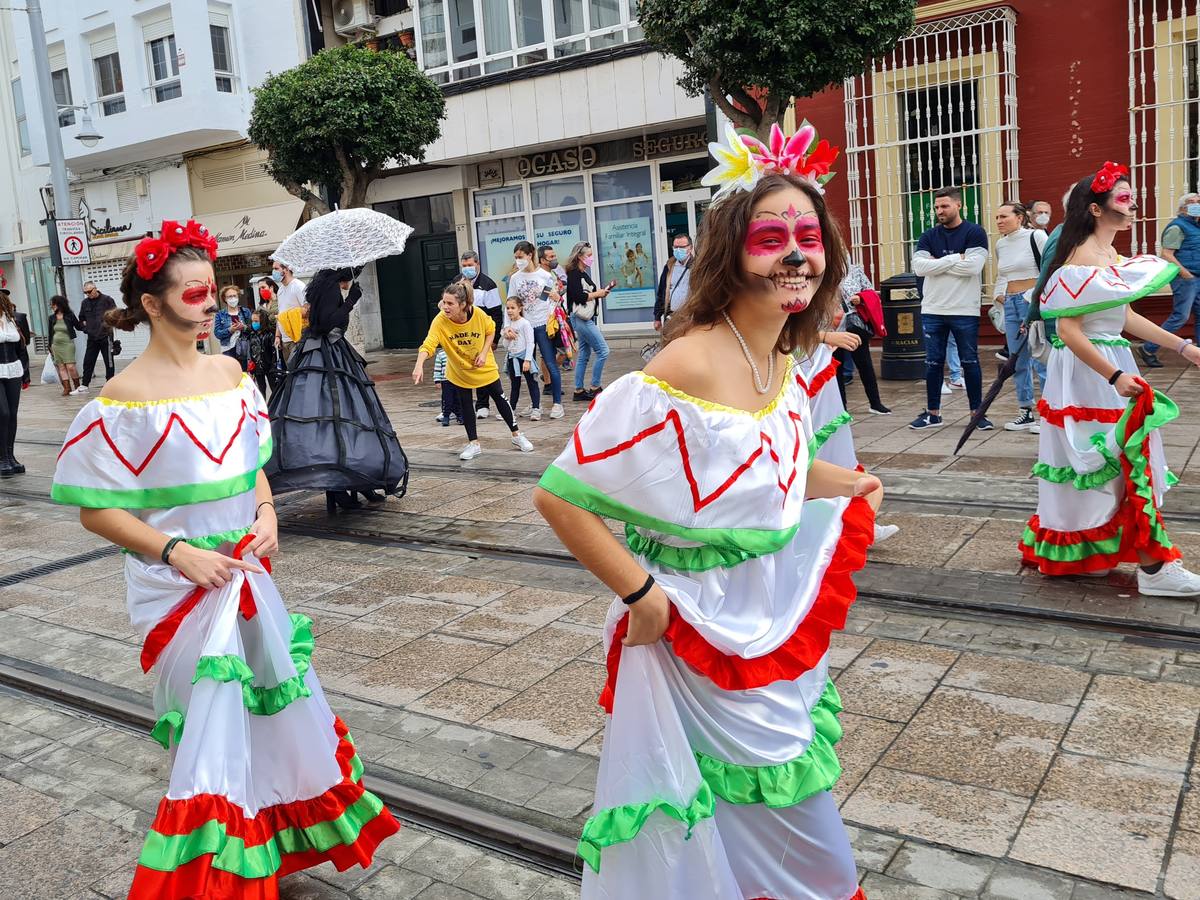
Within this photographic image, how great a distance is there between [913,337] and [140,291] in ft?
35.6

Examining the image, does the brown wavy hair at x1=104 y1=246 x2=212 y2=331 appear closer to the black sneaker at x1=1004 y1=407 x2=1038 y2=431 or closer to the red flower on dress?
the red flower on dress

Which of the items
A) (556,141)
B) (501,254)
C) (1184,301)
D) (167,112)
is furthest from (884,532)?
(167,112)

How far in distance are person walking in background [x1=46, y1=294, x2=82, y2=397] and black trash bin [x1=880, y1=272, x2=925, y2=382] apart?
A: 1357 cm

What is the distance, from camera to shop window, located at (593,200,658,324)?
19.6 m

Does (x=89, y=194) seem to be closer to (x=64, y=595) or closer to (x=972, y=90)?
(x=972, y=90)

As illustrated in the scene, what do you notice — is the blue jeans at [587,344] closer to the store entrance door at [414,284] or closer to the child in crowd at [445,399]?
the child in crowd at [445,399]

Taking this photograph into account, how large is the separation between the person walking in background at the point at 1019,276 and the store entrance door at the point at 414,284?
47.0 feet

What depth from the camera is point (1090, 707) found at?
383cm

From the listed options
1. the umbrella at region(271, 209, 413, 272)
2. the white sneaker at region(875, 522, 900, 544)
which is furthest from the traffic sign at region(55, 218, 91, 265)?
the white sneaker at region(875, 522, 900, 544)

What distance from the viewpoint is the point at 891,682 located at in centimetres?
417

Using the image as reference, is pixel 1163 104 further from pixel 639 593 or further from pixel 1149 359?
pixel 639 593

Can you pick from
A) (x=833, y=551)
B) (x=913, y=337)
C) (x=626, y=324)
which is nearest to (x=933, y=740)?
(x=833, y=551)

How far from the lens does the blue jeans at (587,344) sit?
12203 millimetres

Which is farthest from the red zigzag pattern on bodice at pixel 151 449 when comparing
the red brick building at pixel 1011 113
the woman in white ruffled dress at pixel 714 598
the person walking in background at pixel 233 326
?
the red brick building at pixel 1011 113
